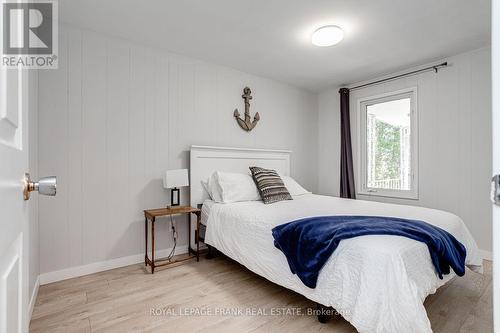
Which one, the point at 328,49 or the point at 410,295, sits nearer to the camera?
the point at 410,295

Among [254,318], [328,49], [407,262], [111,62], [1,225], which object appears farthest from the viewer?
[328,49]

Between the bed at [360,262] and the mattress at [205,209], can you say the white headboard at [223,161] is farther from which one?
the bed at [360,262]

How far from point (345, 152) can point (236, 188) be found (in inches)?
81.9

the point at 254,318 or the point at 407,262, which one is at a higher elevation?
the point at 407,262

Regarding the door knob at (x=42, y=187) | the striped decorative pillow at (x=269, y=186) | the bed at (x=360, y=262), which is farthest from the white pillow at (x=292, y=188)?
the door knob at (x=42, y=187)

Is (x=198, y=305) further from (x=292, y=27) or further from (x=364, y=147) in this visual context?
(x=364, y=147)

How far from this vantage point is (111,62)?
2705 millimetres

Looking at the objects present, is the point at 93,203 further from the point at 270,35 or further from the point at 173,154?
the point at 270,35

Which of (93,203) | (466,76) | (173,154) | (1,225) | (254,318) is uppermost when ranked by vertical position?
(466,76)

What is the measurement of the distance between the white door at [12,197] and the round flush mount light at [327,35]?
254 centimetres

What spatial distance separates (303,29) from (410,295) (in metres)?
2.42

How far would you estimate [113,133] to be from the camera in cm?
271

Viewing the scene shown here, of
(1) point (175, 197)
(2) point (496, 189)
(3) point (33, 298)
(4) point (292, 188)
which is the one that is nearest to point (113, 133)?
(1) point (175, 197)

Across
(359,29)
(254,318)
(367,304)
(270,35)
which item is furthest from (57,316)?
(359,29)
